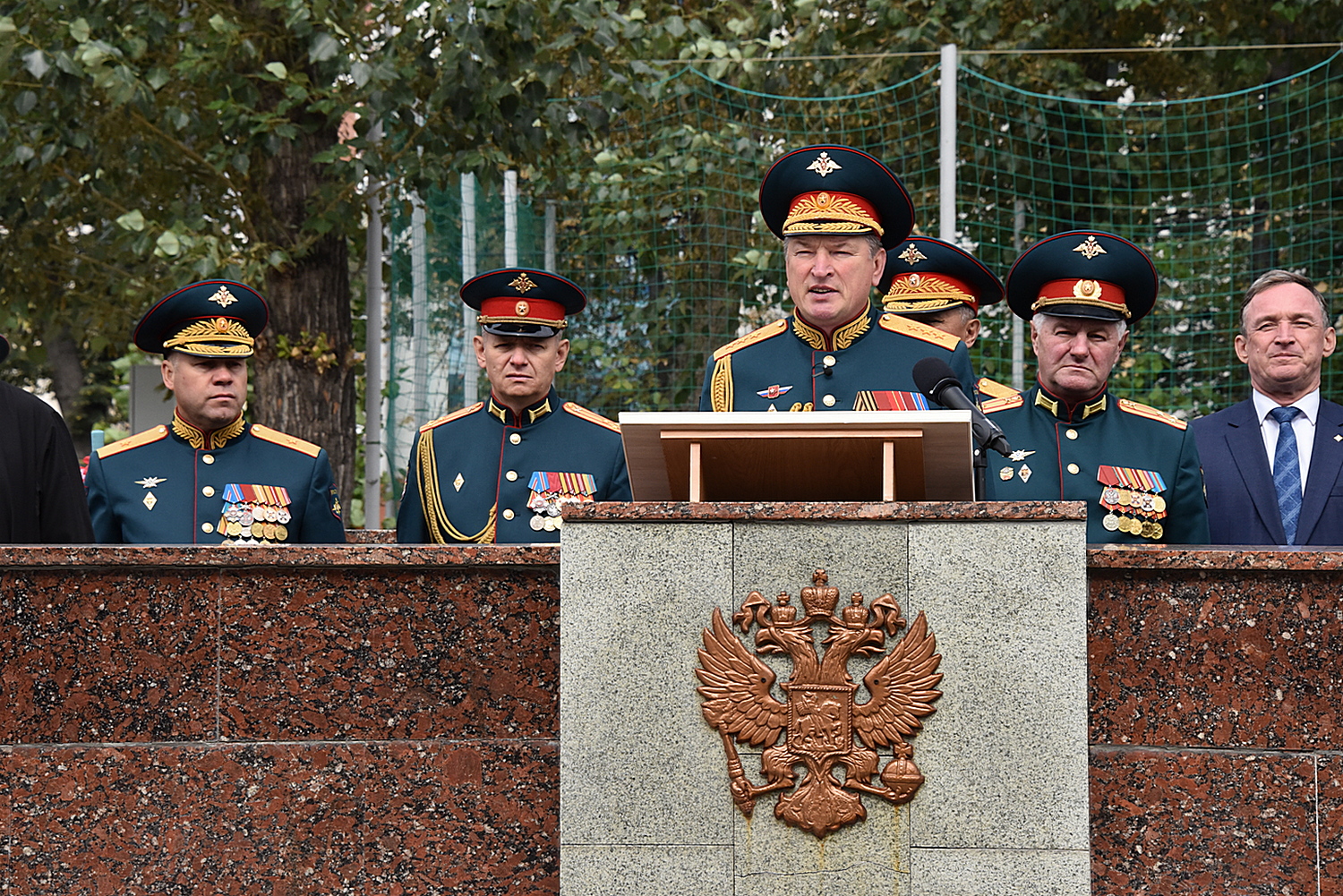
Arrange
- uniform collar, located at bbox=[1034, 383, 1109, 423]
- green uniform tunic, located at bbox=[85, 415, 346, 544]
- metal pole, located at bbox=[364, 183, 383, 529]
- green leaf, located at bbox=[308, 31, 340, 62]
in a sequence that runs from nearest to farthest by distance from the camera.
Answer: uniform collar, located at bbox=[1034, 383, 1109, 423] < green uniform tunic, located at bbox=[85, 415, 346, 544] < green leaf, located at bbox=[308, 31, 340, 62] < metal pole, located at bbox=[364, 183, 383, 529]

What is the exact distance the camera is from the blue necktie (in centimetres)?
506

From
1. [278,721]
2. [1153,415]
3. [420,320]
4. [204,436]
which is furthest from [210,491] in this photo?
[420,320]

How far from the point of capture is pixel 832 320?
4.63 m

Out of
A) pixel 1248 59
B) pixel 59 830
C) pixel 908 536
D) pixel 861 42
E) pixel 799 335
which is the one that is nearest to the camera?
pixel 908 536

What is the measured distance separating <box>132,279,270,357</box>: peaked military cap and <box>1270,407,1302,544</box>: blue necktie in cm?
352

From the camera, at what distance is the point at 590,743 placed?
11.3ft

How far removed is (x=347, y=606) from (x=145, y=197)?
6.41 metres

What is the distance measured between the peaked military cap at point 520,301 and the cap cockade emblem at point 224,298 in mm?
841

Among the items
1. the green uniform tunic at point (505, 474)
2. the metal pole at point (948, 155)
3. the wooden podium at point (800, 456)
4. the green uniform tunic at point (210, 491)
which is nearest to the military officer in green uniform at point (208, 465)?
the green uniform tunic at point (210, 491)

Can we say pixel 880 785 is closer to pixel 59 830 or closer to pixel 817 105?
pixel 59 830

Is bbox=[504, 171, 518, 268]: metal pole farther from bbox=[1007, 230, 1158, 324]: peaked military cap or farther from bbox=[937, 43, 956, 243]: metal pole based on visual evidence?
bbox=[1007, 230, 1158, 324]: peaked military cap

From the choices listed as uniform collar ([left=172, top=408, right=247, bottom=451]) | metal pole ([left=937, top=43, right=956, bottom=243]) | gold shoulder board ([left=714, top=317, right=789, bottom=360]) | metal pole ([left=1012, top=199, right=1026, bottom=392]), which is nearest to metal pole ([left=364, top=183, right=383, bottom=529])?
metal pole ([left=937, top=43, right=956, bottom=243])

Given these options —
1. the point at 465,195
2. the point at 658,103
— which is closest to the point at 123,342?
the point at 465,195

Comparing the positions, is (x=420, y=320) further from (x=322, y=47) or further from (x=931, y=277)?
(x=931, y=277)
